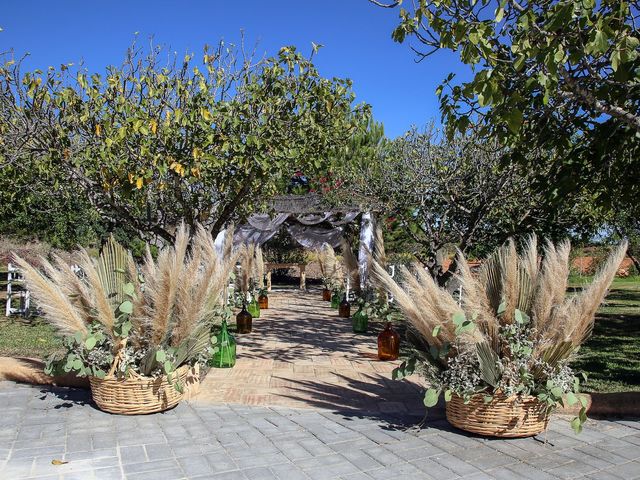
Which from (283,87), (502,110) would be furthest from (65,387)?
(502,110)

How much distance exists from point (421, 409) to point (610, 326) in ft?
22.8

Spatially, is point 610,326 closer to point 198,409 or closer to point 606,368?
point 606,368

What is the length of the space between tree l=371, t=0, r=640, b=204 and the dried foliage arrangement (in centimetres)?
228

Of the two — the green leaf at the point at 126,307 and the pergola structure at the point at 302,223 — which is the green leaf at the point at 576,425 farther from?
the pergola structure at the point at 302,223

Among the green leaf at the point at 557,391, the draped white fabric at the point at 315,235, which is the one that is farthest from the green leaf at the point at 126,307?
the draped white fabric at the point at 315,235

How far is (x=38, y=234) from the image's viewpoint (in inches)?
608

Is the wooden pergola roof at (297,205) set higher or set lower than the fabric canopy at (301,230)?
higher

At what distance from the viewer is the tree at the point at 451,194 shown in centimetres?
693

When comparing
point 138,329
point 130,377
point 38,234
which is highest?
point 38,234

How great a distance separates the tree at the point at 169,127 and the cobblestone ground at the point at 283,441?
201 cm

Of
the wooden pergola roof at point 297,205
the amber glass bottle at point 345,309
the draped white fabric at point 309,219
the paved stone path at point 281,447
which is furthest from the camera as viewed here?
the draped white fabric at point 309,219

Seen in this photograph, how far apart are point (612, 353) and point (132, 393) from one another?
18.8ft

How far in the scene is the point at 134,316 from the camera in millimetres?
3943

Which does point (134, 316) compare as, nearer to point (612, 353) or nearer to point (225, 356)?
point (225, 356)
